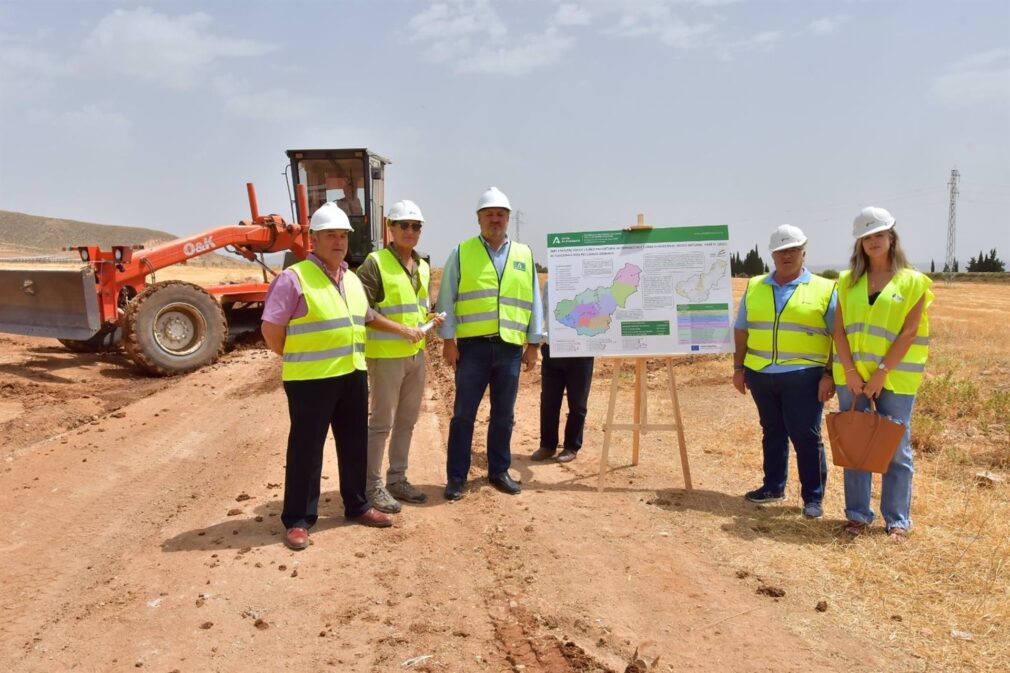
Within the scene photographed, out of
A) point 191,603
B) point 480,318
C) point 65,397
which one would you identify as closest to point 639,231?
point 480,318

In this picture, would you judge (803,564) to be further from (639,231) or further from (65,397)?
(65,397)

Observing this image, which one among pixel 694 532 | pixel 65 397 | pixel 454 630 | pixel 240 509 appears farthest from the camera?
pixel 65 397

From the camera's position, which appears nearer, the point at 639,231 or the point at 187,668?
the point at 187,668

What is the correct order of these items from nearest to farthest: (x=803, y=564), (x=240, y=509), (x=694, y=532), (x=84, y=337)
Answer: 1. (x=803, y=564)
2. (x=694, y=532)
3. (x=240, y=509)
4. (x=84, y=337)

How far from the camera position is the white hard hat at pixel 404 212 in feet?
15.7

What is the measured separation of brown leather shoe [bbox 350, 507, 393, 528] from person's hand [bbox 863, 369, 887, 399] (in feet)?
10.0

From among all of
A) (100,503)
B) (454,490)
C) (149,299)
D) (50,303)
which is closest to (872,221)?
(454,490)

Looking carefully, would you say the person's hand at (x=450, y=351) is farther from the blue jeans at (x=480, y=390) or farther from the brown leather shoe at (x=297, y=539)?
the brown leather shoe at (x=297, y=539)

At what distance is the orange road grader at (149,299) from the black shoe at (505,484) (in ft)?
→ 20.8

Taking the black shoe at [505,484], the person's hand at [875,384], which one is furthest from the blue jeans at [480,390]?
the person's hand at [875,384]

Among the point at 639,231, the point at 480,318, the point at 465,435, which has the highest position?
the point at 639,231

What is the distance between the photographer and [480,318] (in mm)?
5211

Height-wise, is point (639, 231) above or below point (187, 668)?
above

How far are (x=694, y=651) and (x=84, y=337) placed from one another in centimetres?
926
